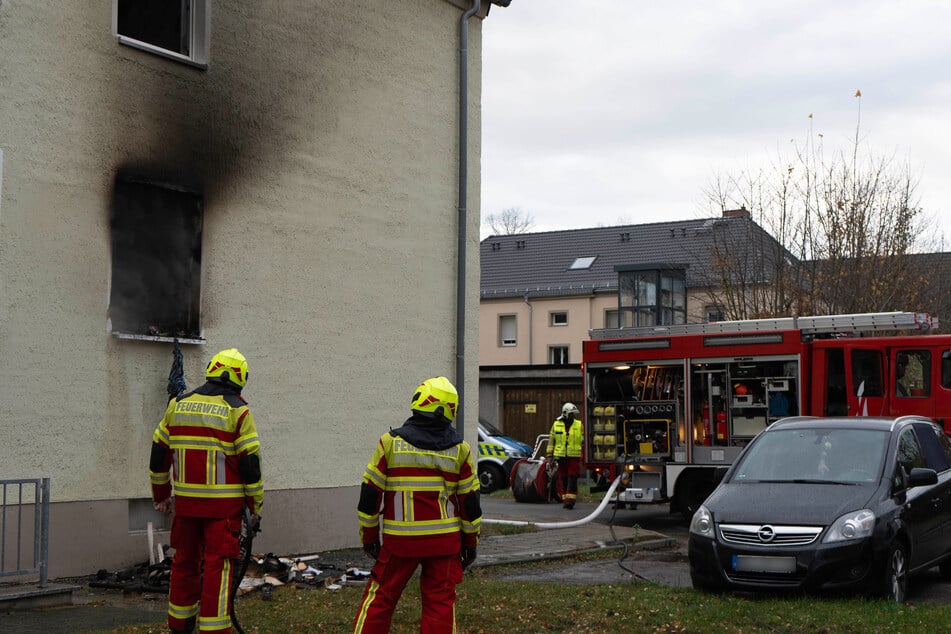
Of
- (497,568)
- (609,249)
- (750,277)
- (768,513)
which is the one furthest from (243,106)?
(609,249)

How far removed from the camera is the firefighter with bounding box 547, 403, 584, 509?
2025 cm

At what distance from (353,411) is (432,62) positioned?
4614mm

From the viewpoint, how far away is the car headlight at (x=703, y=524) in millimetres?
9648

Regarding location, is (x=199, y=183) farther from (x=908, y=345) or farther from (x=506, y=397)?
(x=506, y=397)

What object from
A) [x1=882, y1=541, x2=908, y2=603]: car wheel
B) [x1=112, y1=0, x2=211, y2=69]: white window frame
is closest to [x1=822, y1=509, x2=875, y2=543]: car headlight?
[x1=882, y1=541, x2=908, y2=603]: car wheel

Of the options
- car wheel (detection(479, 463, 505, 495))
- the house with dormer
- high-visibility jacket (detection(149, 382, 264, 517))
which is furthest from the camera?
the house with dormer

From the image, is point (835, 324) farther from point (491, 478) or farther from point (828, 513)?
point (491, 478)

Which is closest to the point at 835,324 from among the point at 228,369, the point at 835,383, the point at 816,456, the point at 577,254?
the point at 835,383

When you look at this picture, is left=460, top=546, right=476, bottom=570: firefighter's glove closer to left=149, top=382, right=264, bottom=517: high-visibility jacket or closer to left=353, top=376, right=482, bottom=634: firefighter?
left=353, top=376, right=482, bottom=634: firefighter

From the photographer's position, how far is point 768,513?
9.51m

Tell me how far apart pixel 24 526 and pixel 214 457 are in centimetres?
308

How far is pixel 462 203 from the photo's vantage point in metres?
14.7

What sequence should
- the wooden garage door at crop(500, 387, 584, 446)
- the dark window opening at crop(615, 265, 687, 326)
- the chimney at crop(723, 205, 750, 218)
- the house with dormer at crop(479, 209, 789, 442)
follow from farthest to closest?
the house with dormer at crop(479, 209, 789, 442), the dark window opening at crop(615, 265, 687, 326), the wooden garage door at crop(500, 387, 584, 446), the chimney at crop(723, 205, 750, 218)

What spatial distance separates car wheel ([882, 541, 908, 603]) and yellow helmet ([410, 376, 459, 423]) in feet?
14.7
